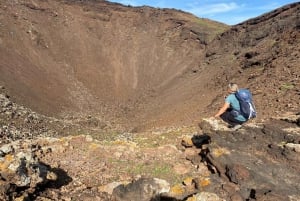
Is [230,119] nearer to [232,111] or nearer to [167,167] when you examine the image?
[232,111]

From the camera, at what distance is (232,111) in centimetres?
955

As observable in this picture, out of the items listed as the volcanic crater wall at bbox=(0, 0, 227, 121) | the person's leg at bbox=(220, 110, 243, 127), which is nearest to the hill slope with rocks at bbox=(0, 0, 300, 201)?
the volcanic crater wall at bbox=(0, 0, 227, 121)

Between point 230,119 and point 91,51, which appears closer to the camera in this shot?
point 230,119

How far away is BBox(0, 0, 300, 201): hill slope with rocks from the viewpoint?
891 cm

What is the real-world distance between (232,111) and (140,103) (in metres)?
29.0

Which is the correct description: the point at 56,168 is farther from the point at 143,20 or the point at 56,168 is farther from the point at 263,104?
the point at 143,20

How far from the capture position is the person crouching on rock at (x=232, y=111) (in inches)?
360

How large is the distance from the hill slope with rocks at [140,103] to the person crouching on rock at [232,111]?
30 centimetres

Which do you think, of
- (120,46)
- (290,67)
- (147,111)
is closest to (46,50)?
(120,46)

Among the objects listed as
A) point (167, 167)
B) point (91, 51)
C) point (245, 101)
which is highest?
point (91, 51)

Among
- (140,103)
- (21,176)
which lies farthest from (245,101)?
(140,103)

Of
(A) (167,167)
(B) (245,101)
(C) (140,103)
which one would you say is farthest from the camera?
(C) (140,103)

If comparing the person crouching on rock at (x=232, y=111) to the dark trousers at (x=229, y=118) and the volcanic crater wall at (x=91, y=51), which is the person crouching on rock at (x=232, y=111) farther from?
the volcanic crater wall at (x=91, y=51)

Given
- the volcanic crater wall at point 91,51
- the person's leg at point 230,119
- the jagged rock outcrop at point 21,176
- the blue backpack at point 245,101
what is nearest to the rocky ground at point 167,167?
the jagged rock outcrop at point 21,176
